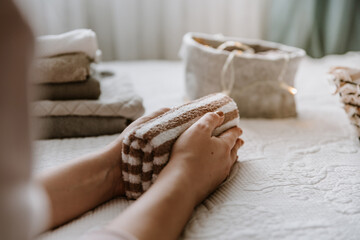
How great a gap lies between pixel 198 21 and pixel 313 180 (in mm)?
1365

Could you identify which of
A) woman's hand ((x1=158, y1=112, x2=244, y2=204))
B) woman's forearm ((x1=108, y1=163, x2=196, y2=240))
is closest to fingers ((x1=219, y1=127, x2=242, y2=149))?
woman's hand ((x1=158, y1=112, x2=244, y2=204))

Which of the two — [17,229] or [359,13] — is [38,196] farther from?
[359,13]

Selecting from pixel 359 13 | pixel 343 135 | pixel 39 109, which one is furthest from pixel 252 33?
pixel 39 109

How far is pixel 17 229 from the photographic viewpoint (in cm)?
26

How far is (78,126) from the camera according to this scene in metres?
0.78

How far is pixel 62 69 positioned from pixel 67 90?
5 centimetres

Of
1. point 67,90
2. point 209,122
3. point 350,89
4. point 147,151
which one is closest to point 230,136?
point 209,122

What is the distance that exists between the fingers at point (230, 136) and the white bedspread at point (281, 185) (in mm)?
58

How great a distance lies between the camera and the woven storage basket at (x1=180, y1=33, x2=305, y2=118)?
3.07 feet

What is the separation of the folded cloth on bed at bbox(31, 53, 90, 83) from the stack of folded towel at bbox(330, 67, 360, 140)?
58 cm

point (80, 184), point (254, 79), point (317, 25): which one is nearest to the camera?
point (80, 184)

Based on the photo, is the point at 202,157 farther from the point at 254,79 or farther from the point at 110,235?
the point at 254,79

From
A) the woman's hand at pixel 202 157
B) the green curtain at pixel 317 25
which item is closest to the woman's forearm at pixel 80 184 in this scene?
the woman's hand at pixel 202 157

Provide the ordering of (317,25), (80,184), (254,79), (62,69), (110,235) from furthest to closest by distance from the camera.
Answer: (317,25), (254,79), (62,69), (80,184), (110,235)
